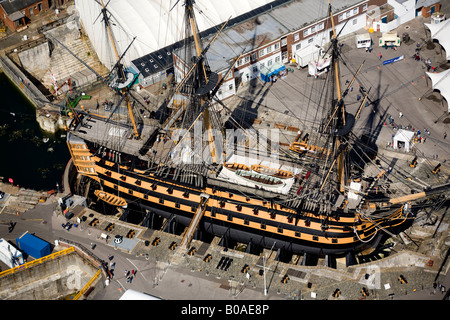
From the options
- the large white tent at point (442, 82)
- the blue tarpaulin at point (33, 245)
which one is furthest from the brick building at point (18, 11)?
the large white tent at point (442, 82)

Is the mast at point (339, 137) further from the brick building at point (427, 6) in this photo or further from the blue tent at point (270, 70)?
the brick building at point (427, 6)

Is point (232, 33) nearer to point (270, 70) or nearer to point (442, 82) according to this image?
point (270, 70)

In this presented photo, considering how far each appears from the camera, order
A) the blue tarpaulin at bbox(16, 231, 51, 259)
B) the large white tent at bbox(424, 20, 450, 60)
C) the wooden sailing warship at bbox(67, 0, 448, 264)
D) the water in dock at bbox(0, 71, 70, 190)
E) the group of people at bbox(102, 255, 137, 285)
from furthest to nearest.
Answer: the large white tent at bbox(424, 20, 450, 60) → the water in dock at bbox(0, 71, 70, 190) → the blue tarpaulin at bbox(16, 231, 51, 259) → the wooden sailing warship at bbox(67, 0, 448, 264) → the group of people at bbox(102, 255, 137, 285)

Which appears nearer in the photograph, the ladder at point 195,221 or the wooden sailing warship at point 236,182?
the wooden sailing warship at point 236,182

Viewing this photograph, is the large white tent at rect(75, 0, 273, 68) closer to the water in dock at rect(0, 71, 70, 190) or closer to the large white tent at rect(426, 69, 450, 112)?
the water in dock at rect(0, 71, 70, 190)

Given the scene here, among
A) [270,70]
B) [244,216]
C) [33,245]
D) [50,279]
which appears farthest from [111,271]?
[270,70]

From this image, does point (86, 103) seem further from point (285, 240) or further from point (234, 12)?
point (285, 240)

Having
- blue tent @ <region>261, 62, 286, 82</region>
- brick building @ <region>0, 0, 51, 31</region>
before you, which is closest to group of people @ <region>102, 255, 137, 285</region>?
blue tent @ <region>261, 62, 286, 82</region>

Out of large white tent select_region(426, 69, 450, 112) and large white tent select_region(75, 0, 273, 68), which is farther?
large white tent select_region(75, 0, 273, 68)
